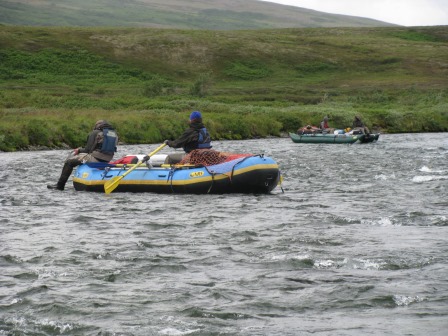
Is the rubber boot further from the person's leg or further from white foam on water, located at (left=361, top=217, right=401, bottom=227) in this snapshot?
white foam on water, located at (left=361, top=217, right=401, bottom=227)

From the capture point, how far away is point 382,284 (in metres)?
11.4

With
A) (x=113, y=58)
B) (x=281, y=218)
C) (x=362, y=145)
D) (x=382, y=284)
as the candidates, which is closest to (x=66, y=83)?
(x=113, y=58)

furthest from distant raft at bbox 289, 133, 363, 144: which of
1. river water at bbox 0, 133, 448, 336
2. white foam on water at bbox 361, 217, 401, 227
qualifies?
white foam on water at bbox 361, 217, 401, 227

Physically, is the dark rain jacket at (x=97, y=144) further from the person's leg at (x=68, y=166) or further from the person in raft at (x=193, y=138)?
the person in raft at (x=193, y=138)

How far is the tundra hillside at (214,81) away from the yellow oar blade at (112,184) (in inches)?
703

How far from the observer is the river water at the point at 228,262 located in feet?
32.8

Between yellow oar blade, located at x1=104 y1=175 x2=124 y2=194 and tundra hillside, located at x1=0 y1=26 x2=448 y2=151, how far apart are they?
1785 centimetres

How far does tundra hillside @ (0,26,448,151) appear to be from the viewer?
5016 cm

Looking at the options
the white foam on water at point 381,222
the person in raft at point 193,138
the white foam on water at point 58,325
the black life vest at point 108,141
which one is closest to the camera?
the white foam on water at point 58,325

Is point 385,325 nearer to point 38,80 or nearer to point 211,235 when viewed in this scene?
point 211,235

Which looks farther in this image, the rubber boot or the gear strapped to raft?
the rubber boot

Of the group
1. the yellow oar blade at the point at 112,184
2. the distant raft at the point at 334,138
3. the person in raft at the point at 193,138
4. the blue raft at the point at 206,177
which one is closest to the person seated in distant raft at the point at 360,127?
the distant raft at the point at 334,138

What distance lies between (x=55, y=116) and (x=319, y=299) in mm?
37849

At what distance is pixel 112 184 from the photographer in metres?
22.5
